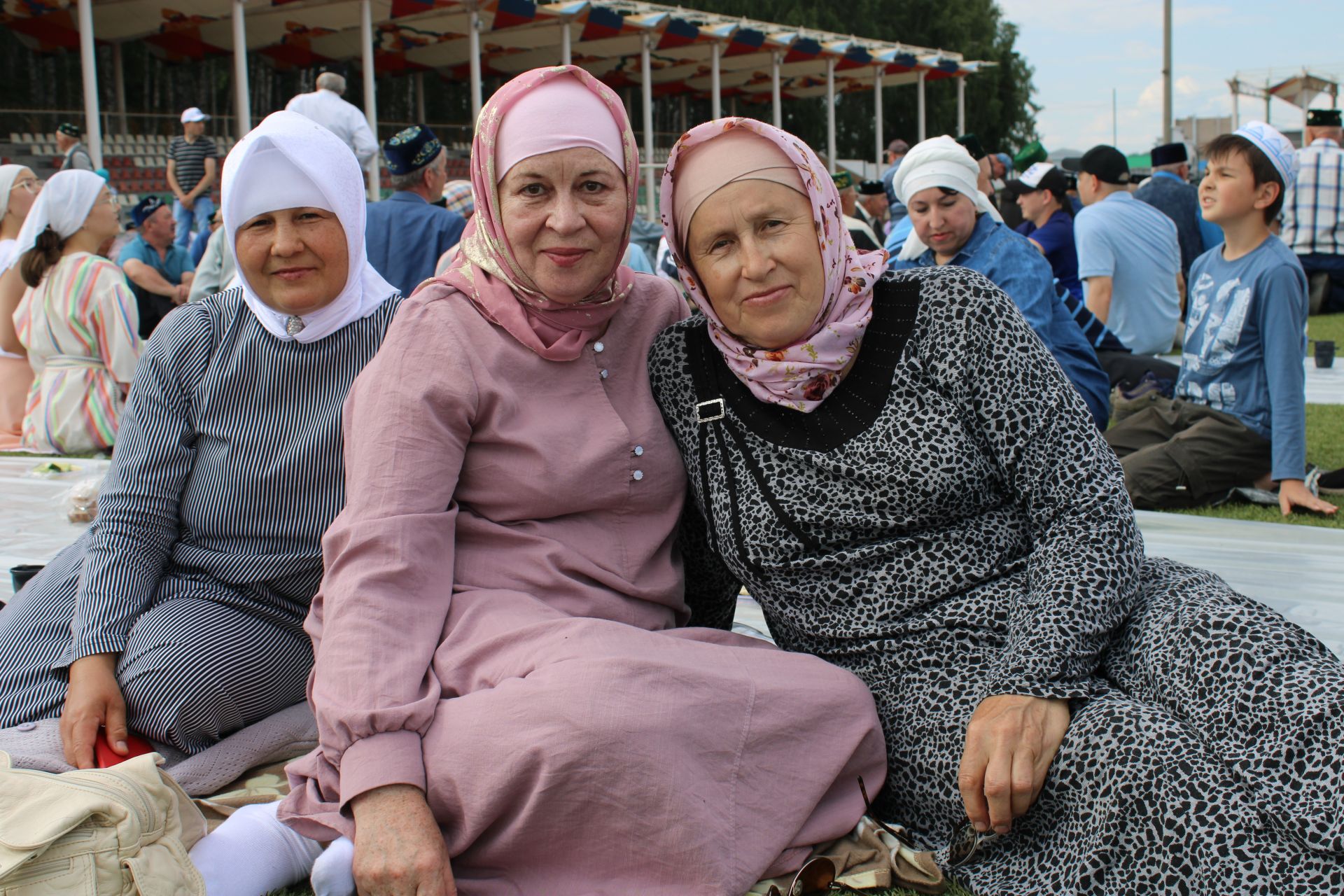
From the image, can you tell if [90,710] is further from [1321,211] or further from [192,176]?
[1321,211]

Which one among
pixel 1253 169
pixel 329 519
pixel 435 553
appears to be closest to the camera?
pixel 435 553

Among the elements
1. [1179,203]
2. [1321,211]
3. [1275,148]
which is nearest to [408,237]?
[1275,148]

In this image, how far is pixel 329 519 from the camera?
2.59 m

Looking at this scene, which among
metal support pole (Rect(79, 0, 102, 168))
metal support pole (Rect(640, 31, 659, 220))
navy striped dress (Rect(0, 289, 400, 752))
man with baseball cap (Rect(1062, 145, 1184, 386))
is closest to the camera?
navy striped dress (Rect(0, 289, 400, 752))

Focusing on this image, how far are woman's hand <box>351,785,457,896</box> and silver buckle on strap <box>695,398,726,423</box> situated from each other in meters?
0.89

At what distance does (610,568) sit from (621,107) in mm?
951

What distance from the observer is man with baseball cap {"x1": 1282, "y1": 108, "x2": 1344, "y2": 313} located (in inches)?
466

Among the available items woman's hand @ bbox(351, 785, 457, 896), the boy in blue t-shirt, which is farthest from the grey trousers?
woman's hand @ bbox(351, 785, 457, 896)

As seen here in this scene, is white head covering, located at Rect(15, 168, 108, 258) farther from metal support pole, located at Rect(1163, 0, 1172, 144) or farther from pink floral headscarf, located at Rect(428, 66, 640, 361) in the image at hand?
metal support pole, located at Rect(1163, 0, 1172, 144)

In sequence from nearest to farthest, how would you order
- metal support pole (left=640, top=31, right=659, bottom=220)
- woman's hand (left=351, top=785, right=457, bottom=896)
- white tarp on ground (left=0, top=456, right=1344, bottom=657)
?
woman's hand (left=351, top=785, right=457, bottom=896) < white tarp on ground (left=0, top=456, right=1344, bottom=657) < metal support pole (left=640, top=31, right=659, bottom=220)

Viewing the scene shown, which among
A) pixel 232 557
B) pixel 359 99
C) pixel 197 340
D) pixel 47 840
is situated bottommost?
pixel 47 840

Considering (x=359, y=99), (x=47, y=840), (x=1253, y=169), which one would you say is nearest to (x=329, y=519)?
(x=47, y=840)

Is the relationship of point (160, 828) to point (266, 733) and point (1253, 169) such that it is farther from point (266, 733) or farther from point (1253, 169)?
point (1253, 169)

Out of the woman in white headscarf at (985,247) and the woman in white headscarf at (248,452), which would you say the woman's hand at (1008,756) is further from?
the woman in white headscarf at (985,247)
